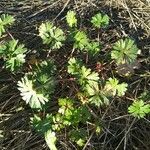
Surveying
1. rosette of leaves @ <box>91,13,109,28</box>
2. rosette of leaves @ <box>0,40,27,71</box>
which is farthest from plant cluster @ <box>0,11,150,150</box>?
rosette of leaves @ <box>91,13,109,28</box>

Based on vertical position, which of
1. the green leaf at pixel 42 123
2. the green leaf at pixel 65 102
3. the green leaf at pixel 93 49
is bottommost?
the green leaf at pixel 42 123

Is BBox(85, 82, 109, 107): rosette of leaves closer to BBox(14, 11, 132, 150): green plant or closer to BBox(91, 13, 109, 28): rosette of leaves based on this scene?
BBox(14, 11, 132, 150): green plant

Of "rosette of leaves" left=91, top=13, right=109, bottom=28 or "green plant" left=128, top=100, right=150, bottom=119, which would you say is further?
"rosette of leaves" left=91, top=13, right=109, bottom=28

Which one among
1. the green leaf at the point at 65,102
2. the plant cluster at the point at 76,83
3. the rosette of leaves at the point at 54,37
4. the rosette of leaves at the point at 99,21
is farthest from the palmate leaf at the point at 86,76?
the rosette of leaves at the point at 99,21

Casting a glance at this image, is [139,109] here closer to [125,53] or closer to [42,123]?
[125,53]

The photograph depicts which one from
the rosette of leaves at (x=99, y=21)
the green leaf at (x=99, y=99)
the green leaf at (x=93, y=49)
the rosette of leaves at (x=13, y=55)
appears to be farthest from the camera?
the rosette of leaves at (x=99, y=21)

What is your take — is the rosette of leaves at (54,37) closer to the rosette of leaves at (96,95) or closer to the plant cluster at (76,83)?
the plant cluster at (76,83)

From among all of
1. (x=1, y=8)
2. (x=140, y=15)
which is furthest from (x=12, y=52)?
(x=140, y=15)

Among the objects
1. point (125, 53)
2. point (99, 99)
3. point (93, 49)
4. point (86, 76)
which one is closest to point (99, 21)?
point (93, 49)

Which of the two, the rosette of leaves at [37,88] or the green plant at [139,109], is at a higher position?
the rosette of leaves at [37,88]
